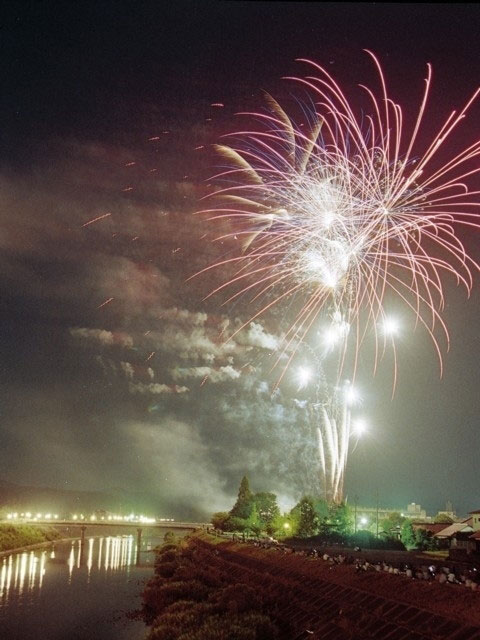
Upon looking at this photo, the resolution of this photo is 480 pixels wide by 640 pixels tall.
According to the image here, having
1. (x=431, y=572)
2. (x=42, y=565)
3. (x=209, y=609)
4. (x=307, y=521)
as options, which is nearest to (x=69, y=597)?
(x=209, y=609)

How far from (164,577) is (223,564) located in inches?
222

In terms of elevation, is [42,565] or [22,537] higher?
[22,537]

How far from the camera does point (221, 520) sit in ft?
369

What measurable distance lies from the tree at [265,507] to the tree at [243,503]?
58.7 inches

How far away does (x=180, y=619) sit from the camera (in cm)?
3353

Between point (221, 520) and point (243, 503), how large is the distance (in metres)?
5.62

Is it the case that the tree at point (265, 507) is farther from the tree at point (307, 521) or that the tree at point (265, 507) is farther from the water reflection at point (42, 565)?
the tree at point (307, 521)

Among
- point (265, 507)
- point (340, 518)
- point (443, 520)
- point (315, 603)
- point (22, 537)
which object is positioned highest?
point (265, 507)

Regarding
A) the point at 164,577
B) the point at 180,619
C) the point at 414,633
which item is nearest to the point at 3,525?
the point at 164,577

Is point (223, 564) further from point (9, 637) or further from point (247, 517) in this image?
point (247, 517)

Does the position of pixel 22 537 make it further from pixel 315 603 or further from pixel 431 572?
pixel 431 572

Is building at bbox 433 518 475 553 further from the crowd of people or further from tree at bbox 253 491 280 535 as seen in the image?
tree at bbox 253 491 280 535

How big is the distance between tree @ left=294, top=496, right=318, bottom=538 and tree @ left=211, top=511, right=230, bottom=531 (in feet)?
122

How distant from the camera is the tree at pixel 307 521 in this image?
7350cm
